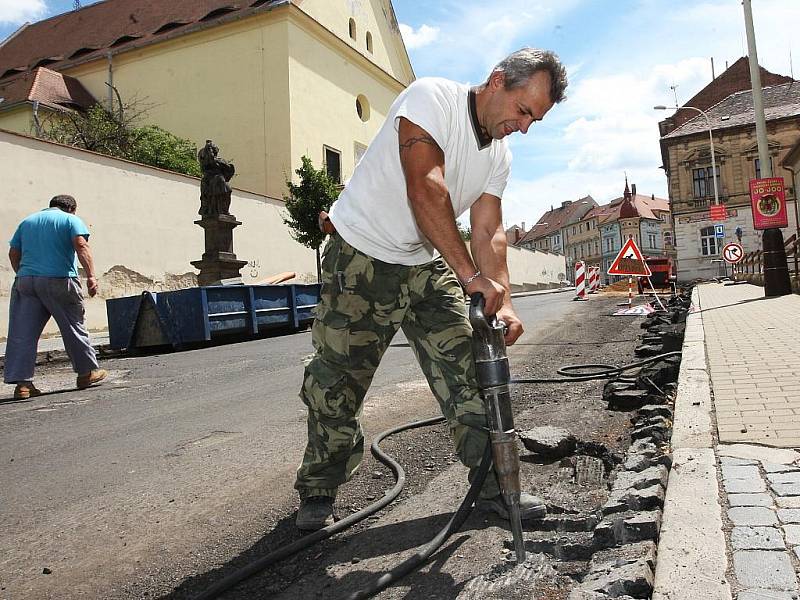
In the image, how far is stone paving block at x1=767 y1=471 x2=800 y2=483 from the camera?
8.13 ft

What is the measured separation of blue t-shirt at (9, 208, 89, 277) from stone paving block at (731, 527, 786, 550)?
6.24 metres

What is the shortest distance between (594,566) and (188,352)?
958 centimetres

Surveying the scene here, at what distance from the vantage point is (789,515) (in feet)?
7.12

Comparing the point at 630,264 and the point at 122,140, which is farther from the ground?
the point at 122,140

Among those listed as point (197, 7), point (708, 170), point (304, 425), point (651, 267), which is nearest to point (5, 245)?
point (304, 425)

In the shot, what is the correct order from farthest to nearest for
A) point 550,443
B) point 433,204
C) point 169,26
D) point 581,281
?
point 169,26 → point 581,281 → point 550,443 → point 433,204

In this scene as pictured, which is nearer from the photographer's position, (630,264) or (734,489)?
(734,489)

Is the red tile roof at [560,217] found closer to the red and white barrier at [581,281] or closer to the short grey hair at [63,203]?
the red and white barrier at [581,281]

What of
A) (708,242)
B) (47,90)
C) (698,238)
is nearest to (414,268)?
(47,90)

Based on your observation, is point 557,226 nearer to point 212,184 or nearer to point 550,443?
point 212,184

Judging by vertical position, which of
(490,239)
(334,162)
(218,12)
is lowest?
(490,239)

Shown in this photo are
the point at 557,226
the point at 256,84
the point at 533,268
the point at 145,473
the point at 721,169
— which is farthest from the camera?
the point at 557,226

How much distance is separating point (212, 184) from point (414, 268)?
14.2 metres

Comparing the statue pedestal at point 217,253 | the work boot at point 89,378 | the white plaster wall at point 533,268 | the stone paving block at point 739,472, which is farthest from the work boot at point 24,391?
the white plaster wall at point 533,268
